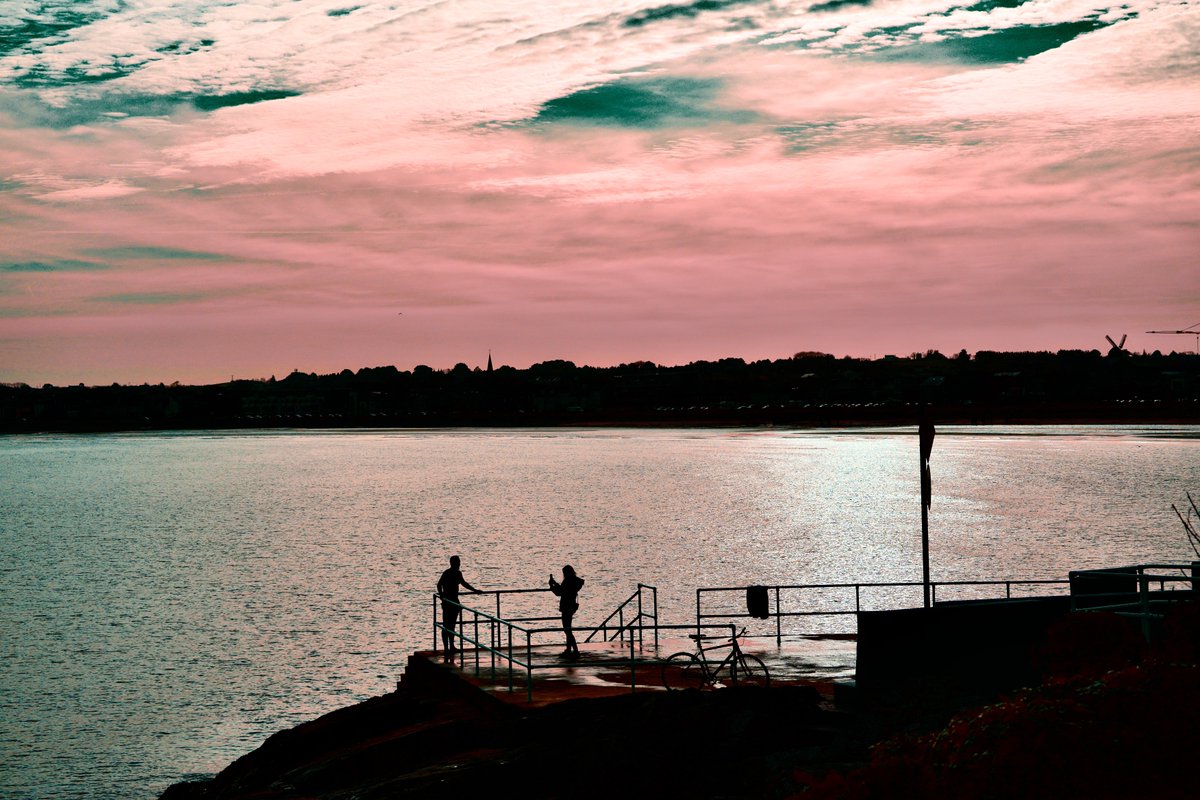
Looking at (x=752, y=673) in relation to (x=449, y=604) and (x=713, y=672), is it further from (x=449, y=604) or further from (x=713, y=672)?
(x=449, y=604)

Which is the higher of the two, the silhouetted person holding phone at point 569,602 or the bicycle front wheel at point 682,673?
the silhouetted person holding phone at point 569,602

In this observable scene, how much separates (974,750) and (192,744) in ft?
81.7

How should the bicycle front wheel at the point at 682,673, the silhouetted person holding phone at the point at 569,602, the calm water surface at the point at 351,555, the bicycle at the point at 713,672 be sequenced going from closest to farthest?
the bicycle front wheel at the point at 682,673, the bicycle at the point at 713,672, the silhouetted person holding phone at the point at 569,602, the calm water surface at the point at 351,555

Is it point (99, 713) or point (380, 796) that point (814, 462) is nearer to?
point (99, 713)

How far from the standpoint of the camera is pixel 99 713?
32.6 meters

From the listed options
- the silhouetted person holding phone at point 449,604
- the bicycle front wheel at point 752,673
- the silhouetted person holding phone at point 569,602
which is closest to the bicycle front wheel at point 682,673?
the bicycle front wheel at point 752,673

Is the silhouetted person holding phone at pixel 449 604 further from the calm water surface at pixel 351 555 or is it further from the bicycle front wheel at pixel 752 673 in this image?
the calm water surface at pixel 351 555

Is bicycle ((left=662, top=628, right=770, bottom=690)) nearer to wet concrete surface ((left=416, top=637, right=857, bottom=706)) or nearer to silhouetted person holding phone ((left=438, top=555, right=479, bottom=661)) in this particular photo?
wet concrete surface ((left=416, top=637, right=857, bottom=706))

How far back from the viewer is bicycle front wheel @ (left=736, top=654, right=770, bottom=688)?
666 inches

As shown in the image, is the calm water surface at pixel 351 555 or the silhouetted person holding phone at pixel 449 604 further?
the calm water surface at pixel 351 555

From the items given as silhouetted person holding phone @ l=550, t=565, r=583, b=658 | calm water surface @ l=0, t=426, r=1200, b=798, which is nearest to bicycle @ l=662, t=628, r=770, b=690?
silhouetted person holding phone @ l=550, t=565, r=583, b=658

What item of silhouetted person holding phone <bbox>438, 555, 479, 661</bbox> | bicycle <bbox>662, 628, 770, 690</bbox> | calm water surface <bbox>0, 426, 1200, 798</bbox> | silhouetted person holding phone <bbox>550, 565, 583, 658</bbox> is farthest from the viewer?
calm water surface <bbox>0, 426, 1200, 798</bbox>

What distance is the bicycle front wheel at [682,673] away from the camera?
55.0 ft

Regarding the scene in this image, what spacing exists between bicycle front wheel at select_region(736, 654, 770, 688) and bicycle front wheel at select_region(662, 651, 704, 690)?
591mm
